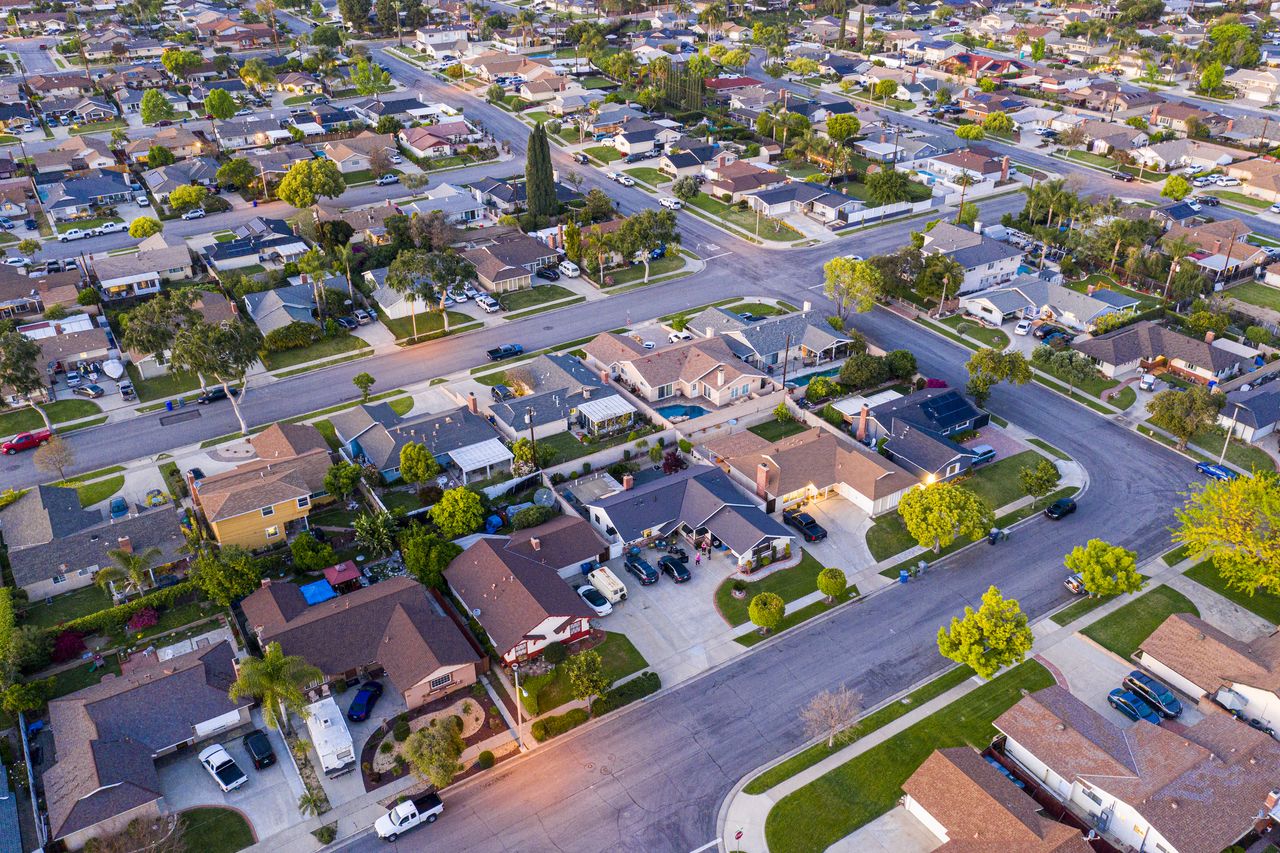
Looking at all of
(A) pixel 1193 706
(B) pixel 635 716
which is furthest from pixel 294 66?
(A) pixel 1193 706

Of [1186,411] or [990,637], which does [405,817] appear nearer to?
[990,637]

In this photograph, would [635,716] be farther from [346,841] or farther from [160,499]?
[160,499]

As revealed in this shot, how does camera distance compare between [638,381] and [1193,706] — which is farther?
[638,381]

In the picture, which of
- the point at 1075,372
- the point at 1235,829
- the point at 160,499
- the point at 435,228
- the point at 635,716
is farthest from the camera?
the point at 435,228

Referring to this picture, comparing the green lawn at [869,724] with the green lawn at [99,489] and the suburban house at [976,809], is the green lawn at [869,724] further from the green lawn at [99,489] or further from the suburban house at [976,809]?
the green lawn at [99,489]

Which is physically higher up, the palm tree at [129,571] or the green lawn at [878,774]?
the palm tree at [129,571]

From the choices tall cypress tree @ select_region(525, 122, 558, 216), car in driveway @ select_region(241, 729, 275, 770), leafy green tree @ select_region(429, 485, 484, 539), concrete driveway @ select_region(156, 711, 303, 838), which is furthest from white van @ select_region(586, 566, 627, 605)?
tall cypress tree @ select_region(525, 122, 558, 216)

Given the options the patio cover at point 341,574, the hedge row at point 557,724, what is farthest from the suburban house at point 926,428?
the patio cover at point 341,574
